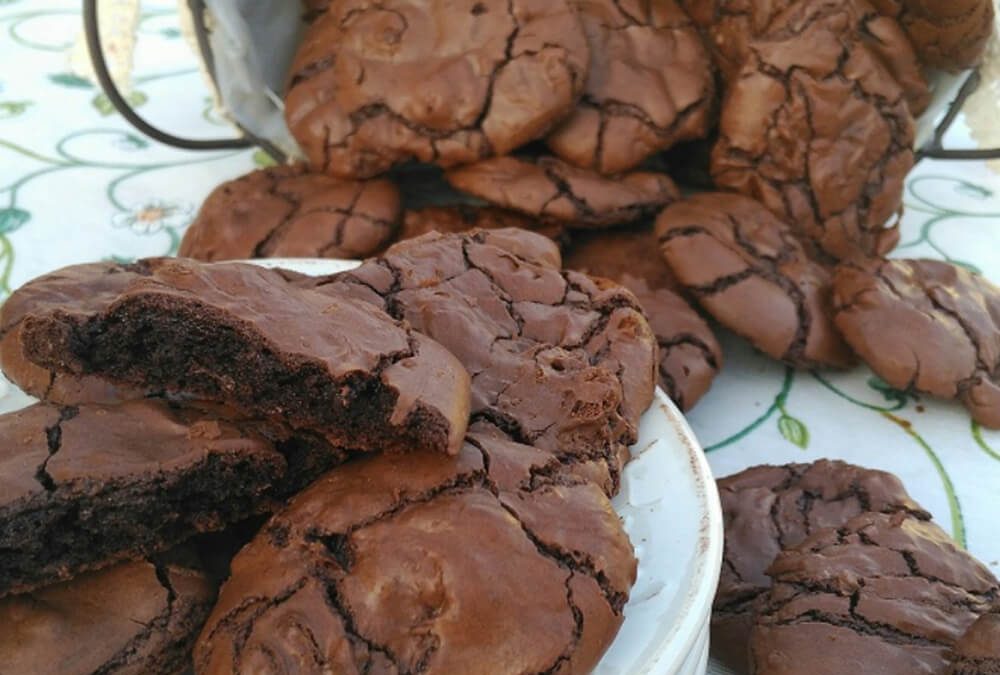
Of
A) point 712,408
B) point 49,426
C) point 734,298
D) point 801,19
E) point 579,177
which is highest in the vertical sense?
point 801,19

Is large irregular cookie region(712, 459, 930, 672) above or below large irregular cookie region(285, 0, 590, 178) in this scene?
below

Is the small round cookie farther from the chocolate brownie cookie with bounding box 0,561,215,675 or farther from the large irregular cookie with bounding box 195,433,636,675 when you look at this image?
the chocolate brownie cookie with bounding box 0,561,215,675

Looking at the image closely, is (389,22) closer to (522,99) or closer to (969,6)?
(522,99)

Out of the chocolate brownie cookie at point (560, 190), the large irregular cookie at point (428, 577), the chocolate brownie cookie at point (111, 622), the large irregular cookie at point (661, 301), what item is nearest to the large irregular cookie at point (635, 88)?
the chocolate brownie cookie at point (560, 190)

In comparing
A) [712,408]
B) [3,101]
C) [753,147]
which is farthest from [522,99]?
[3,101]

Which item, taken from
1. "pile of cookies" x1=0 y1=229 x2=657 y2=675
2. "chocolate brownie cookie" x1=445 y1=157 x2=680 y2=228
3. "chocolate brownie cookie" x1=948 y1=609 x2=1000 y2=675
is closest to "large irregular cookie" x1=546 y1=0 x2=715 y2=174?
"chocolate brownie cookie" x1=445 y1=157 x2=680 y2=228

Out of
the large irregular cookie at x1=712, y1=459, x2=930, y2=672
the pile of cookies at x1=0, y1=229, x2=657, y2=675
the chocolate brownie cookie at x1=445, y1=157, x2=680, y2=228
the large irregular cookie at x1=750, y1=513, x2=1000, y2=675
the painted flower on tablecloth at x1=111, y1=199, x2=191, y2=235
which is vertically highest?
the pile of cookies at x1=0, y1=229, x2=657, y2=675
